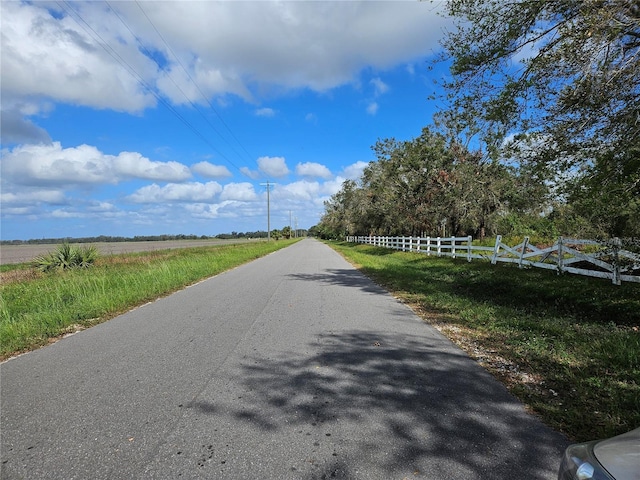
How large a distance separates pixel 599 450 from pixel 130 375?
14.9ft

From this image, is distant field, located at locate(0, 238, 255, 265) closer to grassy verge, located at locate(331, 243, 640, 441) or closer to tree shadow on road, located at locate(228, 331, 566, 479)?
grassy verge, located at locate(331, 243, 640, 441)

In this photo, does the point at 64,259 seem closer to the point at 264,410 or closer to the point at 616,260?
the point at 264,410

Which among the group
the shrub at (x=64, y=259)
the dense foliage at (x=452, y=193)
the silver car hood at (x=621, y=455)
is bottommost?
the shrub at (x=64, y=259)

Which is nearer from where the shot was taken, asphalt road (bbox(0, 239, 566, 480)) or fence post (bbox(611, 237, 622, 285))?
asphalt road (bbox(0, 239, 566, 480))

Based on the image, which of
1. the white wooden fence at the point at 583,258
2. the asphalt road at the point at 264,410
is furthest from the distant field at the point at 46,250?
the white wooden fence at the point at 583,258

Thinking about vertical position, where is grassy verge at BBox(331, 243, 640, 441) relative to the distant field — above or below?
above

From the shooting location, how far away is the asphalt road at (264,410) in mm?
2762

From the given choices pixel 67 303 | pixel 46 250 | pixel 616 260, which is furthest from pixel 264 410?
pixel 46 250

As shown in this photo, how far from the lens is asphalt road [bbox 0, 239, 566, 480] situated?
109 inches

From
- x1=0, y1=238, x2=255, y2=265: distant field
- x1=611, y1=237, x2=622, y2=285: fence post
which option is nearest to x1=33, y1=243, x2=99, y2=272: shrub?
x1=0, y1=238, x2=255, y2=265: distant field

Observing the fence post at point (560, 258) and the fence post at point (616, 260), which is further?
the fence post at point (560, 258)

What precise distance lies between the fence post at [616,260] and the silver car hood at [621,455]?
7104 mm

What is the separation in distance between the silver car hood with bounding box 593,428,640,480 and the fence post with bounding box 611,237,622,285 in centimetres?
710

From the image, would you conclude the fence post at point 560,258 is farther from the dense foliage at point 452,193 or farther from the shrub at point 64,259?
the shrub at point 64,259
